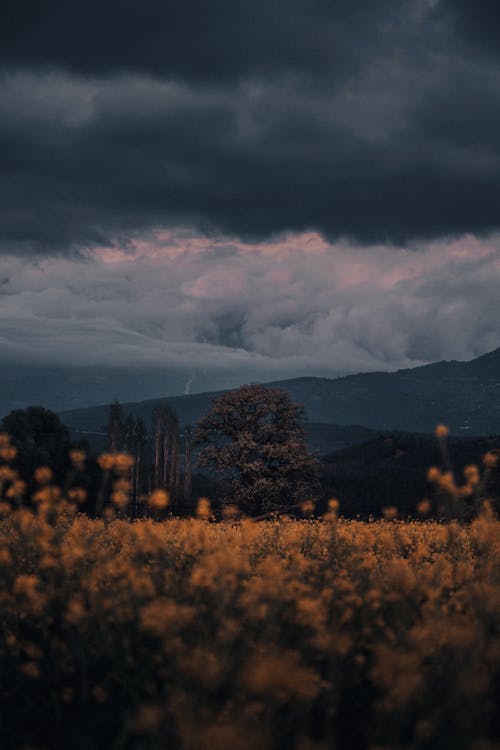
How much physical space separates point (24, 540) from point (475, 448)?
95.3 metres

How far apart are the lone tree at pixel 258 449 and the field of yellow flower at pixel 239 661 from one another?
95.1 feet

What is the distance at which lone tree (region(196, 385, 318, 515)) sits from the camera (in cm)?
3738

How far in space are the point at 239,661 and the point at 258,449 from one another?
33.1 m

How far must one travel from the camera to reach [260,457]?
126 feet

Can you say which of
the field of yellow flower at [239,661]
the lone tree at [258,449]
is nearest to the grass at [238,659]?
the field of yellow flower at [239,661]

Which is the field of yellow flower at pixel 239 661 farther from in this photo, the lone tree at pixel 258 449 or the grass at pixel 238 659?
the lone tree at pixel 258 449

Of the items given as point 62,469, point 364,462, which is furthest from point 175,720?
point 364,462

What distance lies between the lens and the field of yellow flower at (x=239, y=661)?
405 cm

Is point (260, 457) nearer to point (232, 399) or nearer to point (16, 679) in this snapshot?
point (232, 399)

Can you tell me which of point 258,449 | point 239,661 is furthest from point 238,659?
point 258,449

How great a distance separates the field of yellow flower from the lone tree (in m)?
29.0

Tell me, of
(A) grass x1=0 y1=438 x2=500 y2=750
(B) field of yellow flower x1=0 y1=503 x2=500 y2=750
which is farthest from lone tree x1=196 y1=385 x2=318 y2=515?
(B) field of yellow flower x1=0 y1=503 x2=500 y2=750

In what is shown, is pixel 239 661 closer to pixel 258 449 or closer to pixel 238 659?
pixel 238 659

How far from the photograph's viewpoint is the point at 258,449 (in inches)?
1503
